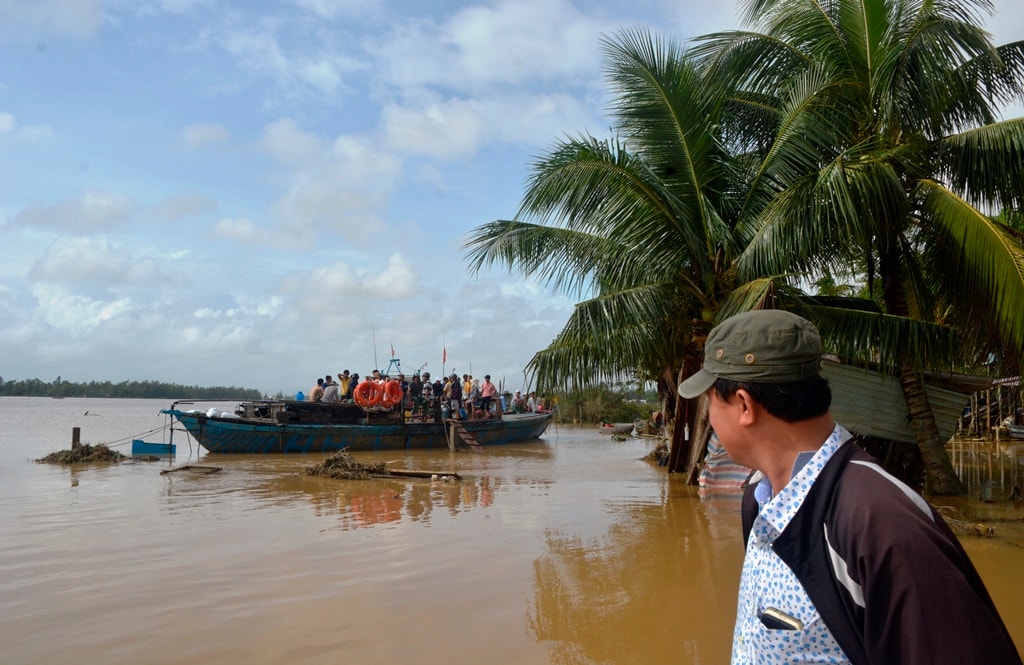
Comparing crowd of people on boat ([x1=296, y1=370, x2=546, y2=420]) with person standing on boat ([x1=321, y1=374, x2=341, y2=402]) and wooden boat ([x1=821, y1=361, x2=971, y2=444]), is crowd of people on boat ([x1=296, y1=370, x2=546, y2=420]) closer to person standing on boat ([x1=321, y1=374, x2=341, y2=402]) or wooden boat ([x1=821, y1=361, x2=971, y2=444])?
person standing on boat ([x1=321, y1=374, x2=341, y2=402])

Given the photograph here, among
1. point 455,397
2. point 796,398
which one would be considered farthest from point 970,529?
point 455,397

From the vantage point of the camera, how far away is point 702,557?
6.91 m

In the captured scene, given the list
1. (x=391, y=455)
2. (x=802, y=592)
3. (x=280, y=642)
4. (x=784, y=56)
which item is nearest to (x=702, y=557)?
(x=280, y=642)

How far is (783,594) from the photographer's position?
4.79 ft

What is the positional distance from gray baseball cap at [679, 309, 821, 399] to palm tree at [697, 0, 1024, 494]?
7615 millimetres

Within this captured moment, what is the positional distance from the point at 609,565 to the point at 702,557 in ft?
3.18

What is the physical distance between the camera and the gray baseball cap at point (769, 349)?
159 centimetres

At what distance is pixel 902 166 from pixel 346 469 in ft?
33.6

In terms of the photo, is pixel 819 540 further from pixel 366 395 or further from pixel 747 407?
pixel 366 395

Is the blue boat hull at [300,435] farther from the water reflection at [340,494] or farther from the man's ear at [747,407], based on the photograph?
the man's ear at [747,407]

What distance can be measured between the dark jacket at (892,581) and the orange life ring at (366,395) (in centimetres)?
1983

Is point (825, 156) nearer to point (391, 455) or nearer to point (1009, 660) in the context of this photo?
point (1009, 660)

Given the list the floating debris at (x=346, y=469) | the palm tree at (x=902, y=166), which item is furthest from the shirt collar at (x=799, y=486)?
the floating debris at (x=346, y=469)

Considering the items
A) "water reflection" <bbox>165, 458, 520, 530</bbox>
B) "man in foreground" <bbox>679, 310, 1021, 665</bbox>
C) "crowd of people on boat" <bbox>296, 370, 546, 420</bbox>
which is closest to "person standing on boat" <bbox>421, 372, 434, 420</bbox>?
"crowd of people on boat" <bbox>296, 370, 546, 420</bbox>
